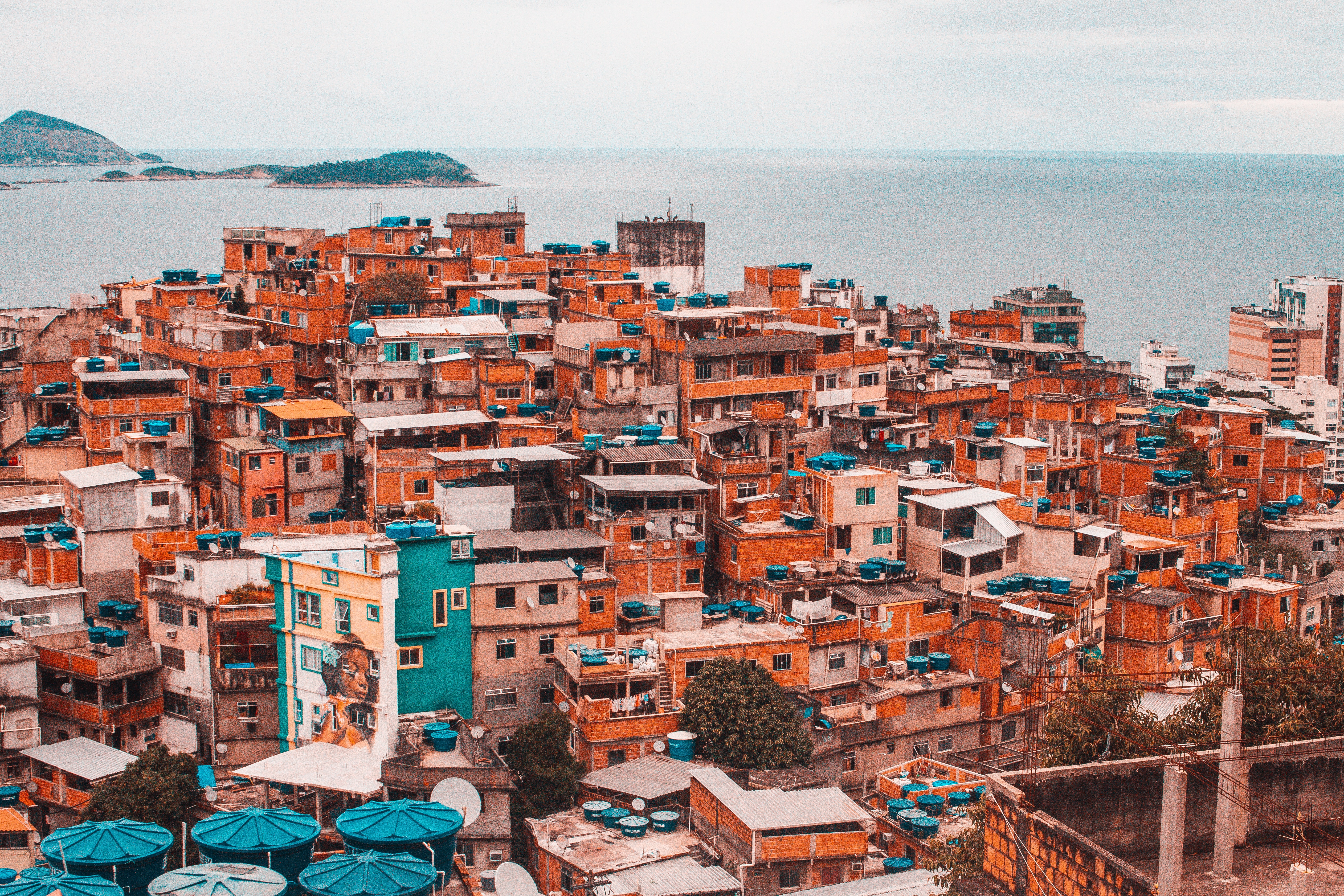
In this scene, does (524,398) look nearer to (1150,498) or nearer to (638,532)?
(638,532)

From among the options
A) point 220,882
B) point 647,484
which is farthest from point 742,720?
point 220,882

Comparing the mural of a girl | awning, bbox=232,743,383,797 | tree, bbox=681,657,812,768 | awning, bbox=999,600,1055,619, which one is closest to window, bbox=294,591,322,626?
the mural of a girl

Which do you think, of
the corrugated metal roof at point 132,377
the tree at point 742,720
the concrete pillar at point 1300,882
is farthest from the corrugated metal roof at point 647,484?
the concrete pillar at point 1300,882

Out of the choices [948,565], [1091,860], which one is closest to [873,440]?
[948,565]

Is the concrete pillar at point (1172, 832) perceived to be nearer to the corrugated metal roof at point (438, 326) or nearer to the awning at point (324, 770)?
the awning at point (324, 770)

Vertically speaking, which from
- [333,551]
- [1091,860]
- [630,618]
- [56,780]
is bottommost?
[56,780]

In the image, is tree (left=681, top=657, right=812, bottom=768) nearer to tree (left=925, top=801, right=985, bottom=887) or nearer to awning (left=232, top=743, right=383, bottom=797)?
awning (left=232, top=743, right=383, bottom=797)
